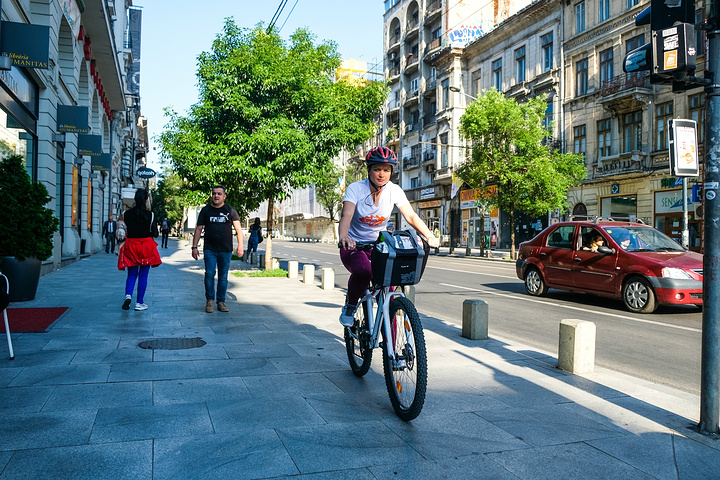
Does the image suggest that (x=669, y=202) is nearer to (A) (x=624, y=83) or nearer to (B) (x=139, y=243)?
(A) (x=624, y=83)

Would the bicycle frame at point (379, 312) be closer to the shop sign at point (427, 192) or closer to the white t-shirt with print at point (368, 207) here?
the white t-shirt with print at point (368, 207)

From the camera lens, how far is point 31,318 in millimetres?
7340

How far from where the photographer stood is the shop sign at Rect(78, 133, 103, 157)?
63.0 feet

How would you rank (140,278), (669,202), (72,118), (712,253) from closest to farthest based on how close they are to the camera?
(712,253), (140,278), (72,118), (669,202)

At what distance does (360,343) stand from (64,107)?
13981 mm

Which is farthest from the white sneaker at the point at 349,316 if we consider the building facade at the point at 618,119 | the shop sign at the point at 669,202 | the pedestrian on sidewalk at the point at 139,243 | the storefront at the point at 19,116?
the shop sign at the point at 669,202

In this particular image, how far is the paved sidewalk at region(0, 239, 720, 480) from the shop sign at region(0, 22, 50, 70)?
590cm

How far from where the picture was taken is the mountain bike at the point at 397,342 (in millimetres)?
3625

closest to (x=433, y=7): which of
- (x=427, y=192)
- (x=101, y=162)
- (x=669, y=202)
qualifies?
(x=427, y=192)

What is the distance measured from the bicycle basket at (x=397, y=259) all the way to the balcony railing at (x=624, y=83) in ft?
86.6

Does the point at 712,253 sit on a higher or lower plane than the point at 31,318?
higher

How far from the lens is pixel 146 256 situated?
8328 mm

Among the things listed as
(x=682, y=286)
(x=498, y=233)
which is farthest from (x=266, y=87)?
(x=498, y=233)

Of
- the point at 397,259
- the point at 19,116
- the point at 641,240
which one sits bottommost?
the point at 397,259
